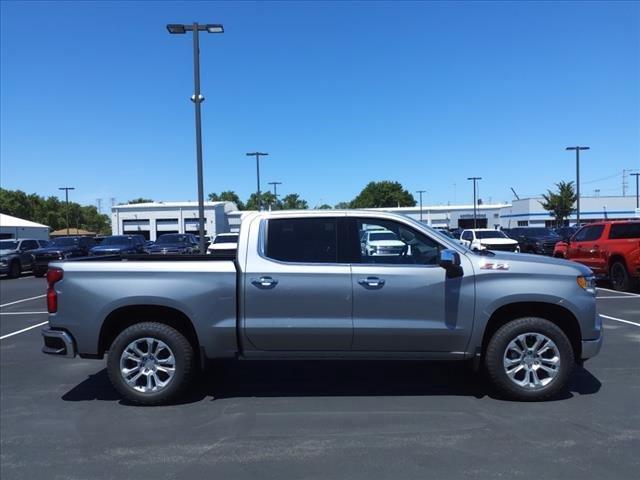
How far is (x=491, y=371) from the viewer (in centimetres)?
540

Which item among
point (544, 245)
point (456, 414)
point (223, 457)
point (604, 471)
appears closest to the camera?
point (604, 471)

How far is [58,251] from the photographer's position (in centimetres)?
2594

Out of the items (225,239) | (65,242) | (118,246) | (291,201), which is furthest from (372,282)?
(291,201)

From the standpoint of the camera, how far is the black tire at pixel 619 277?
14.1 m

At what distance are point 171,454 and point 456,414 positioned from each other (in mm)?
2516

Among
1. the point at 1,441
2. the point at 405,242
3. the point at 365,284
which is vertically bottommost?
the point at 1,441

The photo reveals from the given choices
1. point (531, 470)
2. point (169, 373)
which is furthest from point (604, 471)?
point (169, 373)

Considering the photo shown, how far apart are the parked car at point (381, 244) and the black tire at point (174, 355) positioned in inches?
78.8

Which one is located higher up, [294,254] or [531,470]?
[294,254]

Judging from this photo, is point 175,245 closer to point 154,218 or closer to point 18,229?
point 18,229

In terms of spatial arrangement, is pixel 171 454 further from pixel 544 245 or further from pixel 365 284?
pixel 544 245

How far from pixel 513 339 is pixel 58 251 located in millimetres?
24757

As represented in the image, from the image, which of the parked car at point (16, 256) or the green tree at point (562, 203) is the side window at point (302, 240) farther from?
the green tree at point (562, 203)

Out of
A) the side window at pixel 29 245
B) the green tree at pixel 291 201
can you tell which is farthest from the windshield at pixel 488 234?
the green tree at pixel 291 201
